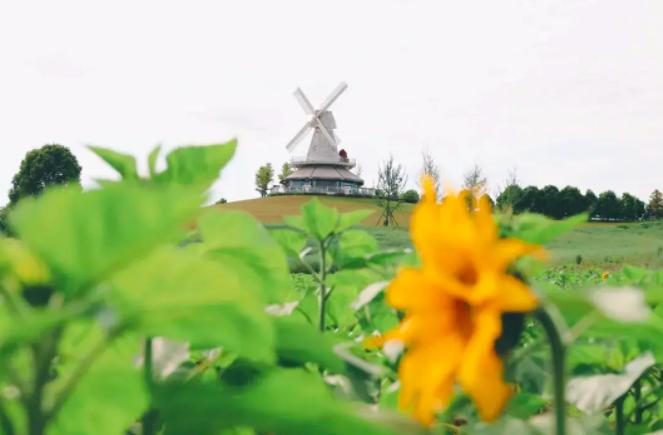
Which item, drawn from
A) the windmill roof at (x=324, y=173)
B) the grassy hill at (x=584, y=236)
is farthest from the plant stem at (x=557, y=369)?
the windmill roof at (x=324, y=173)

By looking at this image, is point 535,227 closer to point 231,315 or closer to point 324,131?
point 231,315

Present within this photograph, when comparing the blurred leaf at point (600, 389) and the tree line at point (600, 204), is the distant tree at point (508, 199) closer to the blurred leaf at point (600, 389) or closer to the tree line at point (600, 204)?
the blurred leaf at point (600, 389)

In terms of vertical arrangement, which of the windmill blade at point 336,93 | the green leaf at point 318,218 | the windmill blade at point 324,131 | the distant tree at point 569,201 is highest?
the windmill blade at point 336,93

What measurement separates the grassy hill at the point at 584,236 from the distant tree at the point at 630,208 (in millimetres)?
8860

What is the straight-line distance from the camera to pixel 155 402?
1.90ft

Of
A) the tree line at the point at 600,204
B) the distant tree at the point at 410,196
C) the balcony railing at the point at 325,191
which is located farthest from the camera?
the distant tree at the point at 410,196

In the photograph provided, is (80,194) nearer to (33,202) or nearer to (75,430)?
(33,202)

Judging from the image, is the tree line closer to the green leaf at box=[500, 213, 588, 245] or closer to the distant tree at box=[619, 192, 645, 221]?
the distant tree at box=[619, 192, 645, 221]

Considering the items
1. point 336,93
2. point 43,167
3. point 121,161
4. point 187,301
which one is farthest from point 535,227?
point 43,167

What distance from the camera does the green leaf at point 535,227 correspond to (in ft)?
2.23

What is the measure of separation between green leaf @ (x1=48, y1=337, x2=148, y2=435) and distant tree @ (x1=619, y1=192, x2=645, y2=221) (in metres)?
61.4

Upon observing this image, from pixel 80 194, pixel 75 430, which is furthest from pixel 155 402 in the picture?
pixel 80 194

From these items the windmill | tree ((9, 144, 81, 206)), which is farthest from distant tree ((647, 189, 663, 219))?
tree ((9, 144, 81, 206))

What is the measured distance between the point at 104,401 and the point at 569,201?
57.3m
